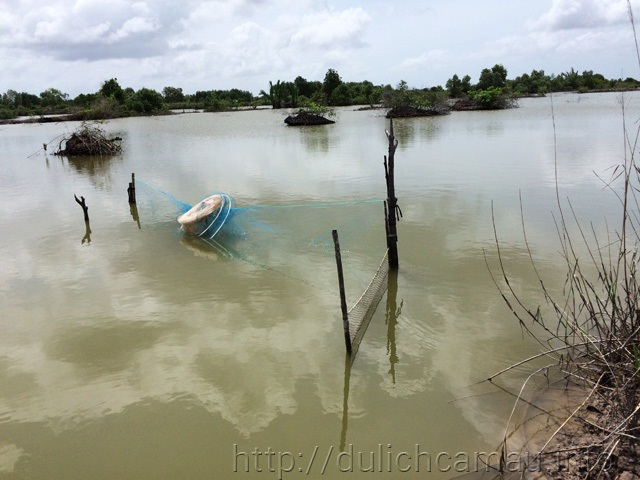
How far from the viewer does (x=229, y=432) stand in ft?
12.8

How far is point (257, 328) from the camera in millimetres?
5492

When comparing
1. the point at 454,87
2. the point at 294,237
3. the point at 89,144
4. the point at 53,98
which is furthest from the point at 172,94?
the point at 294,237

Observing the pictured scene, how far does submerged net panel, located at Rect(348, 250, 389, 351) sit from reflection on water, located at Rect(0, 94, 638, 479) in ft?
0.52

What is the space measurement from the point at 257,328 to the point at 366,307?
1.28m

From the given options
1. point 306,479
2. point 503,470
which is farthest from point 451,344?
point 306,479

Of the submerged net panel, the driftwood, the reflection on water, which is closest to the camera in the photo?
the reflection on water

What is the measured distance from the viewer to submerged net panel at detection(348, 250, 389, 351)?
4941mm

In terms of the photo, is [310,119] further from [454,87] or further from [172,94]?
[172,94]

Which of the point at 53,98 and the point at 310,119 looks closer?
the point at 310,119

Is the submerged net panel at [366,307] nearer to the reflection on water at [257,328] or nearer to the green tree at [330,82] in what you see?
the reflection on water at [257,328]

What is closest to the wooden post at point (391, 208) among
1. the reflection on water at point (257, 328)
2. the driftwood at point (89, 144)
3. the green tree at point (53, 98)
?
the reflection on water at point (257, 328)

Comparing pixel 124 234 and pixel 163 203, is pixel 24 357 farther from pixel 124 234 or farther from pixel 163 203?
pixel 163 203

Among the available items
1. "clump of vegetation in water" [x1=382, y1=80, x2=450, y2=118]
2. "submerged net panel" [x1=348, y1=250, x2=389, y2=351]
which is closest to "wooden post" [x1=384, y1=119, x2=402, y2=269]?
"submerged net panel" [x1=348, y1=250, x2=389, y2=351]

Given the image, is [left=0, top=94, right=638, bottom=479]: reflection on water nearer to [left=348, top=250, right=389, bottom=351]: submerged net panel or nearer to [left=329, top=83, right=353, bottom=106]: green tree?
[left=348, top=250, right=389, bottom=351]: submerged net panel
